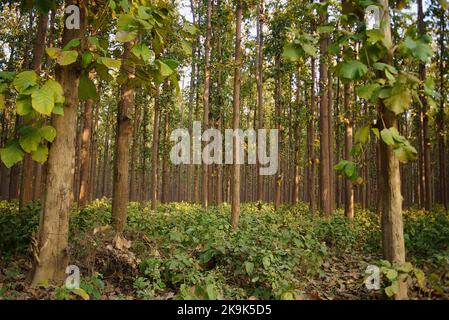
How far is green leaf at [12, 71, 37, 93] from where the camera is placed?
10.2 feet

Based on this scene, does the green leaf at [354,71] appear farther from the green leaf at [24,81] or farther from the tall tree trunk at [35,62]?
the tall tree trunk at [35,62]

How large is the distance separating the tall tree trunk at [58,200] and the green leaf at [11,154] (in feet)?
2.61

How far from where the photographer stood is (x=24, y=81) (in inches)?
126

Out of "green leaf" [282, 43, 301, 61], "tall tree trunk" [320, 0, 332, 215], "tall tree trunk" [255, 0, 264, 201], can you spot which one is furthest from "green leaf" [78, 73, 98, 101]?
"tall tree trunk" [255, 0, 264, 201]

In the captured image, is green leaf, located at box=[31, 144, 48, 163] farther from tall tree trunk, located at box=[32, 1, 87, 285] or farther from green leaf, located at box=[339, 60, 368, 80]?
green leaf, located at box=[339, 60, 368, 80]

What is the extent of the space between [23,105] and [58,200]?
1537 millimetres

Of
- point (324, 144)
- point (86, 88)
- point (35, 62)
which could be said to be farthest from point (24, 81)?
point (324, 144)

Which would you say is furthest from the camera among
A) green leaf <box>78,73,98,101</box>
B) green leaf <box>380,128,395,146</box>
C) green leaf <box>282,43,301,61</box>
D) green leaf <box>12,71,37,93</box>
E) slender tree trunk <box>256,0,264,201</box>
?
slender tree trunk <box>256,0,264,201</box>

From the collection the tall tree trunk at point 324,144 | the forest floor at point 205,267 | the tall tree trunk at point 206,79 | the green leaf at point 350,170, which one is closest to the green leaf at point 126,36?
the green leaf at point 350,170

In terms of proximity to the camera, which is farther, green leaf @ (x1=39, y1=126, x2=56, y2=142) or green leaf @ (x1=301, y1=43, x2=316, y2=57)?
green leaf @ (x1=39, y1=126, x2=56, y2=142)

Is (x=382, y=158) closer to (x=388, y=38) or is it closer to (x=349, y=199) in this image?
(x=388, y=38)

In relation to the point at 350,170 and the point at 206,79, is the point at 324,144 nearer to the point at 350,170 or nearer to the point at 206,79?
the point at 206,79

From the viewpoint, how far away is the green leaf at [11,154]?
3239mm

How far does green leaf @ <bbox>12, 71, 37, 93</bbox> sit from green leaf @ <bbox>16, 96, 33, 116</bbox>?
0.29 ft
